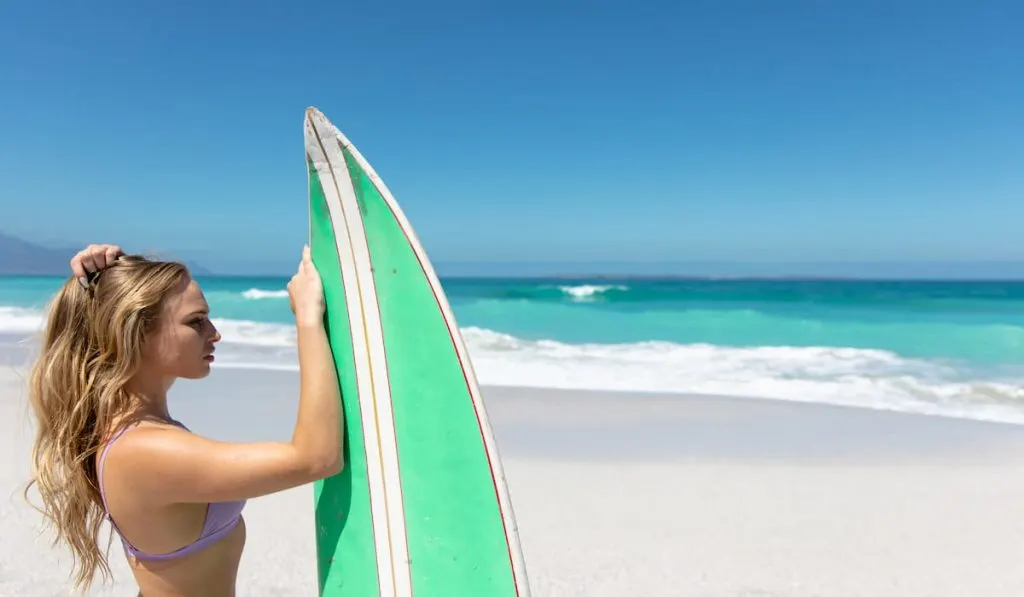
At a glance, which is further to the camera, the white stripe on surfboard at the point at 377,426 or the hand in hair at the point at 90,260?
the white stripe on surfboard at the point at 377,426

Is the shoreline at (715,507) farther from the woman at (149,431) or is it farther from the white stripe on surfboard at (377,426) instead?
the white stripe on surfboard at (377,426)

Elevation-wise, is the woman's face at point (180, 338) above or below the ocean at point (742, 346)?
above

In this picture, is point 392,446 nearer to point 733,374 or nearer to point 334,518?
point 334,518

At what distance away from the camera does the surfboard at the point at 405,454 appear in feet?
5.36

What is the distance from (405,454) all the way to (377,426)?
95mm

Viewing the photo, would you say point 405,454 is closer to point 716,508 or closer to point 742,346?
point 716,508

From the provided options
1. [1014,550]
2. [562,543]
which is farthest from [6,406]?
[1014,550]

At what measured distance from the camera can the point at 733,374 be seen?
445 inches

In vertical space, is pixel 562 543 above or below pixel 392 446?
below

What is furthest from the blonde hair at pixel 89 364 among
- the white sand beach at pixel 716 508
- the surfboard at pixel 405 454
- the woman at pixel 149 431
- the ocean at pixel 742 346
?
the white sand beach at pixel 716 508

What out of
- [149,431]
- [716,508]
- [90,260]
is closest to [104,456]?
[149,431]

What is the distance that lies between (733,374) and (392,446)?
1041 cm

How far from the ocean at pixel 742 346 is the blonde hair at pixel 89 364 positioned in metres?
0.17

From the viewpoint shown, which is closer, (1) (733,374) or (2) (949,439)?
(2) (949,439)
